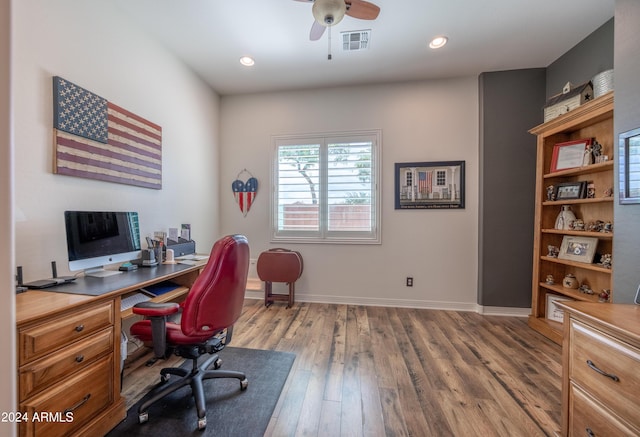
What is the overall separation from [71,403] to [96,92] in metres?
2.08

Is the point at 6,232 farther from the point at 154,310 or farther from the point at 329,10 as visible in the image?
the point at 329,10

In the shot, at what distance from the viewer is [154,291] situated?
6.38 ft

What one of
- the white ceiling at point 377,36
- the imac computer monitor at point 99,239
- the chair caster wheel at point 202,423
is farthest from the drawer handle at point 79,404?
the white ceiling at point 377,36

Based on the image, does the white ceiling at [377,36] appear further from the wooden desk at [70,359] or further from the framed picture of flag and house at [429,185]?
the wooden desk at [70,359]

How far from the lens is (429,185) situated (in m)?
3.24

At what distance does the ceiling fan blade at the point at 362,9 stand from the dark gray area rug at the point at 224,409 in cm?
283

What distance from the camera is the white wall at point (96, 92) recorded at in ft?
4.81

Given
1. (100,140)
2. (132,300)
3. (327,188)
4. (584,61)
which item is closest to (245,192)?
(327,188)

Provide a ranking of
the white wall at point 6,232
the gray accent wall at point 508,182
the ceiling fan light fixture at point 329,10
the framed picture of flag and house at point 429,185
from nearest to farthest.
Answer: the white wall at point 6,232
the ceiling fan light fixture at point 329,10
the gray accent wall at point 508,182
the framed picture of flag and house at point 429,185

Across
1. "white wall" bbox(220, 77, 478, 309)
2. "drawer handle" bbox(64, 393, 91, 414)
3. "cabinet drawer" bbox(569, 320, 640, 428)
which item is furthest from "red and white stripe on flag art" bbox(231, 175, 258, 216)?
"cabinet drawer" bbox(569, 320, 640, 428)

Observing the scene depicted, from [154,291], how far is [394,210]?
282 centimetres

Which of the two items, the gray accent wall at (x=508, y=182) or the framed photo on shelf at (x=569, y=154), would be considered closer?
the framed photo on shelf at (x=569, y=154)

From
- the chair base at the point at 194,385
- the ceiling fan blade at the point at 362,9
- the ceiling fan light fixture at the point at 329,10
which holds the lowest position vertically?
the chair base at the point at 194,385

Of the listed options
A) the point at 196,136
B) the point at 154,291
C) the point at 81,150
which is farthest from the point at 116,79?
the point at 154,291
